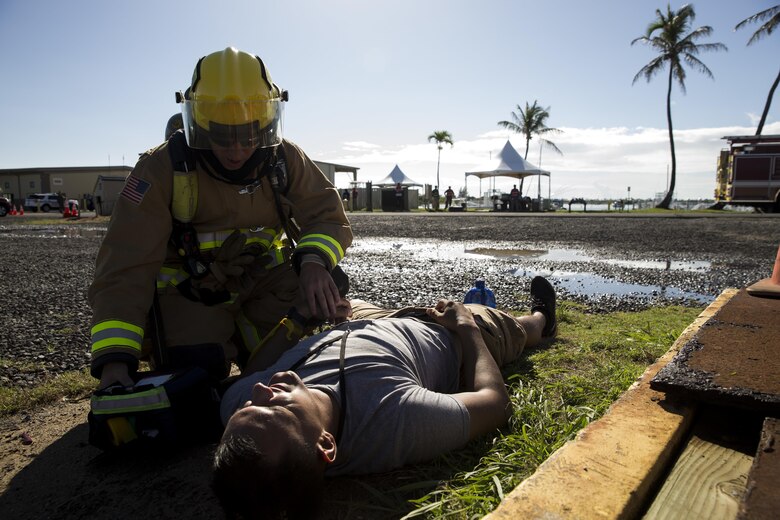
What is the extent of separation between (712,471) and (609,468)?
30 centimetres

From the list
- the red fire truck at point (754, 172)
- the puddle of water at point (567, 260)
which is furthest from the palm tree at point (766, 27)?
the puddle of water at point (567, 260)

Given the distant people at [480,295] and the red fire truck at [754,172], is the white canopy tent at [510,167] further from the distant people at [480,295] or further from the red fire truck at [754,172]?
the distant people at [480,295]

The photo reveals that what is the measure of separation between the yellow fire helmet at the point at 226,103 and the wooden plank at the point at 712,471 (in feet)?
7.32

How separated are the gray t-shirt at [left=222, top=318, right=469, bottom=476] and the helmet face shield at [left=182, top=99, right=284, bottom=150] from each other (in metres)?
1.11

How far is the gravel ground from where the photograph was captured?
387cm

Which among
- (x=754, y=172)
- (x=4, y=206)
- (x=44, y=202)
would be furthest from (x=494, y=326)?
(x=44, y=202)

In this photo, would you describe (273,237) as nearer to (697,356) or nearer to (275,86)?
(275,86)

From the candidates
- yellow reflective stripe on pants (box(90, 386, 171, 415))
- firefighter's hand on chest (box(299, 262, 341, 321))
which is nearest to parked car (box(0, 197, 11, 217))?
firefighter's hand on chest (box(299, 262, 341, 321))

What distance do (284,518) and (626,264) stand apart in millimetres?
6793

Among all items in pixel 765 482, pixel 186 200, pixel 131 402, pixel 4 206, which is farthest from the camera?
pixel 4 206

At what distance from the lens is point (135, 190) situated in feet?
8.29

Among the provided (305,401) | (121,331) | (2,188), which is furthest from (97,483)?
(2,188)

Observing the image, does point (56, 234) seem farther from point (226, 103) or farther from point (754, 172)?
point (754, 172)

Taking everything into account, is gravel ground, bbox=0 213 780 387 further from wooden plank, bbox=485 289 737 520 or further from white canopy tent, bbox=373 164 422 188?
white canopy tent, bbox=373 164 422 188
